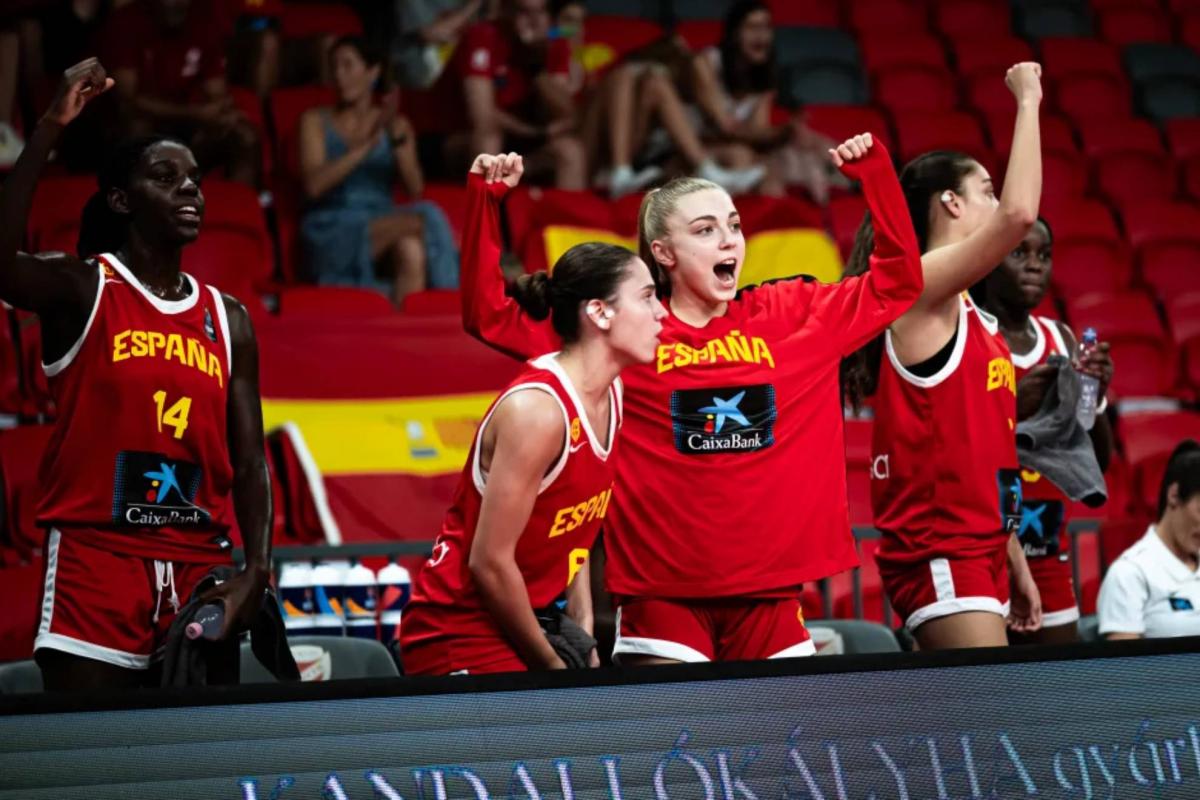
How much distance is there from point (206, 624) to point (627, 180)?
223 inches

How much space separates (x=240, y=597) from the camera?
3.33 m

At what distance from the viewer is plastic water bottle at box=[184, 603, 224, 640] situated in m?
3.24

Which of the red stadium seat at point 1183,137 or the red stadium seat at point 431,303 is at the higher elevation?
the red stadium seat at point 1183,137

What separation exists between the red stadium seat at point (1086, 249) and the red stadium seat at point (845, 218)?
3.52 feet

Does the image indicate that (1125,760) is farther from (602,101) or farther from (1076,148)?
(1076,148)

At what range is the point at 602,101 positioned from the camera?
340 inches

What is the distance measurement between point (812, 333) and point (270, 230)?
5247mm

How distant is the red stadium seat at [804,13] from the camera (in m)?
10.5

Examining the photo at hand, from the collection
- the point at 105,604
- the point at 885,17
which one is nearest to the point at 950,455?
the point at 105,604

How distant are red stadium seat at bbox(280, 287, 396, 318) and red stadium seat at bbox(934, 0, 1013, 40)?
514cm

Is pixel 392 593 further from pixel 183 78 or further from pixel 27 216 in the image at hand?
pixel 183 78

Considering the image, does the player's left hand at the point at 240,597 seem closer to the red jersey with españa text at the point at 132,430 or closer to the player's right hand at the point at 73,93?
the red jersey with españa text at the point at 132,430

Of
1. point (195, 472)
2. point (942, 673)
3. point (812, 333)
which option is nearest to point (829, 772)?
point (942, 673)

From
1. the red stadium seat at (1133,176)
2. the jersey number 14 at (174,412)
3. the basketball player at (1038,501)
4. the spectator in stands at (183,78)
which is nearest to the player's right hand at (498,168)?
the jersey number 14 at (174,412)
